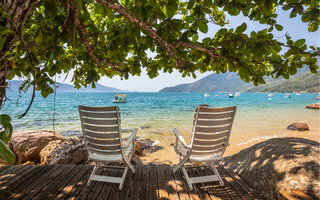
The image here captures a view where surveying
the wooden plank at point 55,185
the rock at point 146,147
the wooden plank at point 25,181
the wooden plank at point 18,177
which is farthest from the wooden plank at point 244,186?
the rock at point 146,147

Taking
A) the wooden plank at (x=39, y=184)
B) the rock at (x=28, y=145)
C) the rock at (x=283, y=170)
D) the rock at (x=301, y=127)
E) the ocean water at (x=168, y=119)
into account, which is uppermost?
the rock at (x=283, y=170)

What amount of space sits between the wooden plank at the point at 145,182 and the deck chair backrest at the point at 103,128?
64cm

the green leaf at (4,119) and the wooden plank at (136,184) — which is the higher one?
the green leaf at (4,119)

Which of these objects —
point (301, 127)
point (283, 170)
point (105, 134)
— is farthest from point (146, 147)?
point (301, 127)

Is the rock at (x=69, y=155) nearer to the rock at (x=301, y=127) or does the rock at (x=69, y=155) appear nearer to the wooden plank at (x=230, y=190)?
the wooden plank at (x=230, y=190)

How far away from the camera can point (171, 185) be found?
250cm

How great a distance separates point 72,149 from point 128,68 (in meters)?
2.64

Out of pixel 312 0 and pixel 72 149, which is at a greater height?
pixel 312 0

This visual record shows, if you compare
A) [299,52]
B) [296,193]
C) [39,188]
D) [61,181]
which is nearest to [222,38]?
[299,52]

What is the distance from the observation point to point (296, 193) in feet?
5.98

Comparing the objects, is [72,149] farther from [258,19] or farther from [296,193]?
[258,19]

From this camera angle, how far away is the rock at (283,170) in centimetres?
208

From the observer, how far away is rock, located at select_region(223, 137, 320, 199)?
208 centimetres

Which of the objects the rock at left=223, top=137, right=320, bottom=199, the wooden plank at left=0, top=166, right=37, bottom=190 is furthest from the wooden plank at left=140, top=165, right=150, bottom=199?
the wooden plank at left=0, top=166, right=37, bottom=190
